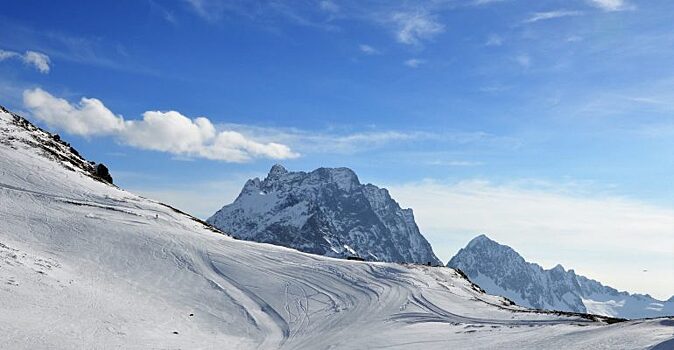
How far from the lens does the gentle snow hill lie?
2781 centimetres

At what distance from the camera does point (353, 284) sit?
161 feet

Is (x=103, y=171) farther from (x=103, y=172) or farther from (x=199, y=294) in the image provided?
(x=199, y=294)

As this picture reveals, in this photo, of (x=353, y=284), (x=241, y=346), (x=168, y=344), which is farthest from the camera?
(x=353, y=284)

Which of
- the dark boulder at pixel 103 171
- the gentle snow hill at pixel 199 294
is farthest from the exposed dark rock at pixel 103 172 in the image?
the gentle snow hill at pixel 199 294

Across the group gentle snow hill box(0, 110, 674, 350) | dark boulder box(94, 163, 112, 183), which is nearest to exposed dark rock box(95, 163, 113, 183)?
dark boulder box(94, 163, 112, 183)

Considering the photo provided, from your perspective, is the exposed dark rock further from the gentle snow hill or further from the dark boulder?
the gentle snow hill

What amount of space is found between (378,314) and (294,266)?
13.4 meters

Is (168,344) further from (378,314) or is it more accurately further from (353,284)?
(353,284)

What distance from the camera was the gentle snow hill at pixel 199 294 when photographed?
91.2ft

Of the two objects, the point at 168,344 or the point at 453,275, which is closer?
the point at 168,344

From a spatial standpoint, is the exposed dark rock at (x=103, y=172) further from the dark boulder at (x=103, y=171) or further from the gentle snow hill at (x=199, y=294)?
the gentle snow hill at (x=199, y=294)

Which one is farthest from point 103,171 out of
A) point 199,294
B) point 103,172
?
point 199,294

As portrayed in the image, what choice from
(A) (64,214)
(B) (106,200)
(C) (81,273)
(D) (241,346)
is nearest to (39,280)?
(C) (81,273)

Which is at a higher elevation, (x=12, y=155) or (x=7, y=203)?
(x=12, y=155)
